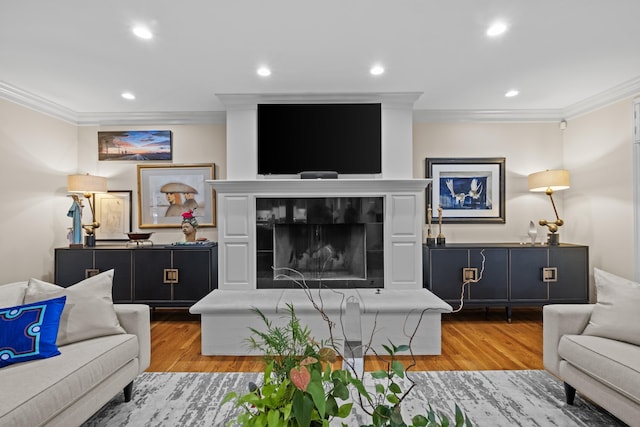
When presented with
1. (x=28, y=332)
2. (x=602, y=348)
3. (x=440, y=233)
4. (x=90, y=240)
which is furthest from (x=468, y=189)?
Result: (x=90, y=240)

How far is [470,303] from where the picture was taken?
3623 millimetres

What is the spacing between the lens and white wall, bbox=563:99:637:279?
3342 millimetres

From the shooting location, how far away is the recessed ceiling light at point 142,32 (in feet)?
7.46

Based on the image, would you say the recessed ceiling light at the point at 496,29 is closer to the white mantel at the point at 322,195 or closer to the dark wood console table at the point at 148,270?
the white mantel at the point at 322,195

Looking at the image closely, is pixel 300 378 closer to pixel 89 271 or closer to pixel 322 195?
pixel 322 195

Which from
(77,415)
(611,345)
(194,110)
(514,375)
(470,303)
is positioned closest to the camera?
(77,415)

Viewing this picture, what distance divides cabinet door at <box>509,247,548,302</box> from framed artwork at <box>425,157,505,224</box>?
1.95 feet

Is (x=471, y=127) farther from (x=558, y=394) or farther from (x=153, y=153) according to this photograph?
(x=153, y=153)

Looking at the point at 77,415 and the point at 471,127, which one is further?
the point at 471,127

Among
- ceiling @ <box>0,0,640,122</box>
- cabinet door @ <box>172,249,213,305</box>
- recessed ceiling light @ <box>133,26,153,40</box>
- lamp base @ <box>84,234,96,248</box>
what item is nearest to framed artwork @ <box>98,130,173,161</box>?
ceiling @ <box>0,0,640,122</box>

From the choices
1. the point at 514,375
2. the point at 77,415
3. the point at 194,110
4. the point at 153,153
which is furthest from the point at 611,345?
the point at 153,153

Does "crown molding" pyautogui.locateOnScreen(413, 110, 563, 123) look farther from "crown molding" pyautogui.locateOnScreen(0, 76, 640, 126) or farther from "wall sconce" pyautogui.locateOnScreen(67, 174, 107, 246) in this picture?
"wall sconce" pyautogui.locateOnScreen(67, 174, 107, 246)

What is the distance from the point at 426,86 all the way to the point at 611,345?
8.46ft

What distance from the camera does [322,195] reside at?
3.57m
